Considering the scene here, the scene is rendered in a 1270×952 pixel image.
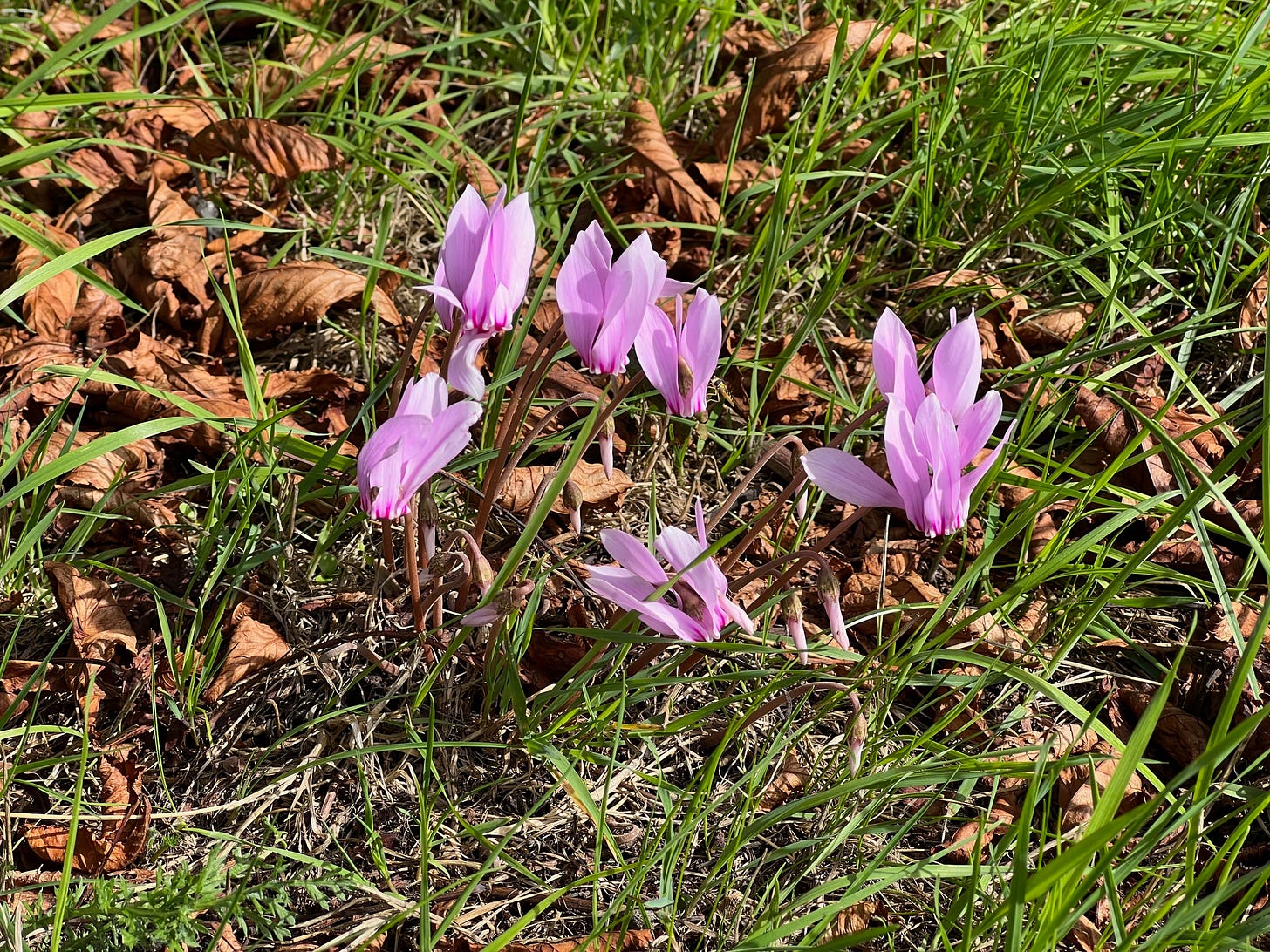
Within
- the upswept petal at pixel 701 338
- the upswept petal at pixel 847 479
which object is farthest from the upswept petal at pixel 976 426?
the upswept petal at pixel 701 338

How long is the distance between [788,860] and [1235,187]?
1.87 meters

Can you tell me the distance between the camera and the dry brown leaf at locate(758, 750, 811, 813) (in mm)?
1851

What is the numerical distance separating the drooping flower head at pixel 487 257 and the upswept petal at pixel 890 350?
49cm

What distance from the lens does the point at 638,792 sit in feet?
6.12

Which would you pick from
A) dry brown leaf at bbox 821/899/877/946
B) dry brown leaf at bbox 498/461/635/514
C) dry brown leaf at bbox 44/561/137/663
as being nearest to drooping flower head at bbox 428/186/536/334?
dry brown leaf at bbox 498/461/635/514

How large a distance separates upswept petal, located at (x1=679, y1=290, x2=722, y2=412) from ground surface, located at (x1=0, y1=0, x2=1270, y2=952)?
149 millimetres

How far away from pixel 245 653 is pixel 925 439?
1.12 metres

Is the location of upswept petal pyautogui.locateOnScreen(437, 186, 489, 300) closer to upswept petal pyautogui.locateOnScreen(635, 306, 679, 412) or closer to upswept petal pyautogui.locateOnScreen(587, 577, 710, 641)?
upswept petal pyautogui.locateOnScreen(635, 306, 679, 412)

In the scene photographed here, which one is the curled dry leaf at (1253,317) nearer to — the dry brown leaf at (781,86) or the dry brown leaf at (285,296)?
the dry brown leaf at (781,86)

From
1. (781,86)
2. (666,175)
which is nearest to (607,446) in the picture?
(666,175)

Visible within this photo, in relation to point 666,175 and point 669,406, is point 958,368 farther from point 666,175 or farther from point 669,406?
point 666,175

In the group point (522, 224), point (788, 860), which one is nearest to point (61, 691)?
point (522, 224)

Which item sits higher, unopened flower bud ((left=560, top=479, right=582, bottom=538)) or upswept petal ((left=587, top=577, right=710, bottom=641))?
upswept petal ((left=587, top=577, right=710, bottom=641))

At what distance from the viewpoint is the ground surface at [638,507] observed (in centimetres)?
167
